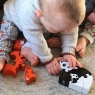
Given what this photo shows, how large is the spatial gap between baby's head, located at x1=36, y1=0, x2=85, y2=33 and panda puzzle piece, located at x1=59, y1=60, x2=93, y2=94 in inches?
7.1

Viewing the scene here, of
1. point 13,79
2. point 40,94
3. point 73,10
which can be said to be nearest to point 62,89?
point 40,94

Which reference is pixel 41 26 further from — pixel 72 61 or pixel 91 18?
pixel 91 18

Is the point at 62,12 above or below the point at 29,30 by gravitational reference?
above

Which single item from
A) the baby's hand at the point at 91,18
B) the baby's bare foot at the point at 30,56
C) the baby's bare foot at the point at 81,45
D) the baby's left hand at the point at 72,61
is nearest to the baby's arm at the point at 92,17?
the baby's hand at the point at 91,18

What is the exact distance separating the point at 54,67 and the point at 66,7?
11.1 inches

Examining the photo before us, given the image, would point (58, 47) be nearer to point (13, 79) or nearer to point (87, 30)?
point (87, 30)

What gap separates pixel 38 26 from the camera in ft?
2.99

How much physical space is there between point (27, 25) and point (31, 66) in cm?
17

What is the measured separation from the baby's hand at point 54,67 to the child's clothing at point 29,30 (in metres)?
0.02

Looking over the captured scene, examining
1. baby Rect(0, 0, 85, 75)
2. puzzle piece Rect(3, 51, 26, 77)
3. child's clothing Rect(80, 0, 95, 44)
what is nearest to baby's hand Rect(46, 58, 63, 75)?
baby Rect(0, 0, 85, 75)

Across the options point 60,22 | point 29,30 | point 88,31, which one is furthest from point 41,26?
point 88,31

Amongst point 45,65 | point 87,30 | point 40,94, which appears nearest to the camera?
point 40,94

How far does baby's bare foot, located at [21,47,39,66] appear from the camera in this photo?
95 cm

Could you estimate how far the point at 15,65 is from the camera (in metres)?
0.93
